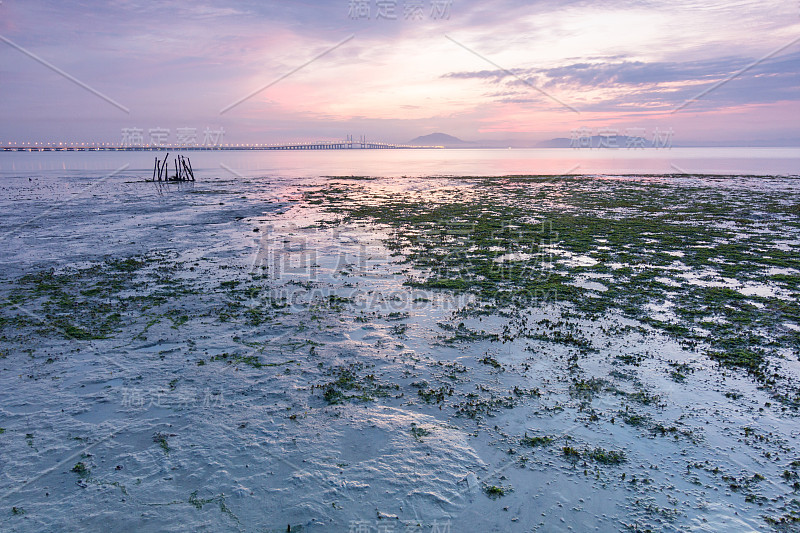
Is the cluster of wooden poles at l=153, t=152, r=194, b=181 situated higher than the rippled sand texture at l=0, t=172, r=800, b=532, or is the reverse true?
the cluster of wooden poles at l=153, t=152, r=194, b=181

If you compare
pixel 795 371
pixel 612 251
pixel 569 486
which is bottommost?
pixel 569 486

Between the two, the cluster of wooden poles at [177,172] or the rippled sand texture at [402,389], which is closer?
the rippled sand texture at [402,389]

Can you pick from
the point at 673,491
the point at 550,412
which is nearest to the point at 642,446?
the point at 673,491

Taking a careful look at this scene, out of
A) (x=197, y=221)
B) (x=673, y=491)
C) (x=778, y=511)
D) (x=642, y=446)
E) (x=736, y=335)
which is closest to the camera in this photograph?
(x=778, y=511)

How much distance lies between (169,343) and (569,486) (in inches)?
350

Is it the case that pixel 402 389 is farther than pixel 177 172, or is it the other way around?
pixel 177 172

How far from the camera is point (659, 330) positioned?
10.7m

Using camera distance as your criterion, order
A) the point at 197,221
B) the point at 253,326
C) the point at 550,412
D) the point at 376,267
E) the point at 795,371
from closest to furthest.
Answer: the point at 550,412
the point at 795,371
the point at 253,326
the point at 376,267
the point at 197,221

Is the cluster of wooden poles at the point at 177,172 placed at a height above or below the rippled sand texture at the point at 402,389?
above

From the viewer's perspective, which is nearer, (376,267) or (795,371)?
(795,371)

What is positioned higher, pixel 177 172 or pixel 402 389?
pixel 177 172

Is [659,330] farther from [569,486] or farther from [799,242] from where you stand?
[799,242]

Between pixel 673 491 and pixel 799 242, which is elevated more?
pixel 799 242

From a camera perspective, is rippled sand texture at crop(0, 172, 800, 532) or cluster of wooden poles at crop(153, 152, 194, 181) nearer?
rippled sand texture at crop(0, 172, 800, 532)
